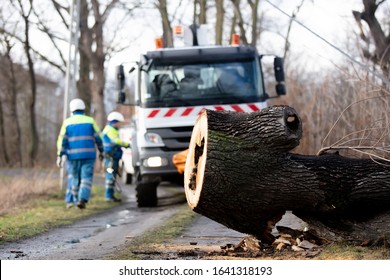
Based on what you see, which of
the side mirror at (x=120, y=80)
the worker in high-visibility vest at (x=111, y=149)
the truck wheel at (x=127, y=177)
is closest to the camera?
the side mirror at (x=120, y=80)

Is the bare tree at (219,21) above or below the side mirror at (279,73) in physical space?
above

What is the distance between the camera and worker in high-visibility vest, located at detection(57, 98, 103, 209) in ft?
43.7

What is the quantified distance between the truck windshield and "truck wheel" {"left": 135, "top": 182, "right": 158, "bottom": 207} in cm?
154

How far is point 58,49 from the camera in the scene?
101 ft

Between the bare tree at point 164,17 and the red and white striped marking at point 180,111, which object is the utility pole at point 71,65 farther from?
the bare tree at point 164,17

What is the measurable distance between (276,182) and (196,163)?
37.3 inches

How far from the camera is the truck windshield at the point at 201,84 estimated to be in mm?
13172

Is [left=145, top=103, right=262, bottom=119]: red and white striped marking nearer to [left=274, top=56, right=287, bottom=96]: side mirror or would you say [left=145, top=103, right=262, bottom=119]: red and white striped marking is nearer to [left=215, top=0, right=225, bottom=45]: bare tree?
[left=274, top=56, right=287, bottom=96]: side mirror

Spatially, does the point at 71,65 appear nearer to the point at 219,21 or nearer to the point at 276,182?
the point at 219,21

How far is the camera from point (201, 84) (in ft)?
43.6

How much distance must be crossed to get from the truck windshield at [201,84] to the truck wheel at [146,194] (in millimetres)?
1543

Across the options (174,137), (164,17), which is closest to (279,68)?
(174,137)

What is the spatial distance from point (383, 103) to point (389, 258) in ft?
14.1

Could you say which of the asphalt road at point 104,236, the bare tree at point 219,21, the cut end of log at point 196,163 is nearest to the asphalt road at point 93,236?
the asphalt road at point 104,236
